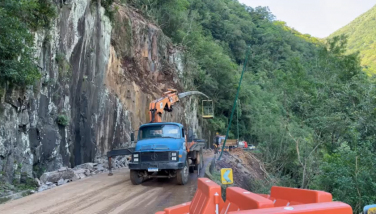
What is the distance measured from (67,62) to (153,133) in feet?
25.4

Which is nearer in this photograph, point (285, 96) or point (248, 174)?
point (248, 174)

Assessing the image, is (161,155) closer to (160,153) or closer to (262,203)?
(160,153)

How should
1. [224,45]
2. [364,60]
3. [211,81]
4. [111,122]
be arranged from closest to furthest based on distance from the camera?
[111,122] < [364,60] < [211,81] < [224,45]

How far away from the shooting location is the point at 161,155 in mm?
13102

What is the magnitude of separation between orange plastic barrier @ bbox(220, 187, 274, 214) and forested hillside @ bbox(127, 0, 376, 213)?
6408mm

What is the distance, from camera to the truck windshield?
14.3 meters

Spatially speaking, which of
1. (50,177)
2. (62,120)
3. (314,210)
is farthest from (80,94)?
(314,210)

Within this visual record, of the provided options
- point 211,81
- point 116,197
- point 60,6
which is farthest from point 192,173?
point 211,81

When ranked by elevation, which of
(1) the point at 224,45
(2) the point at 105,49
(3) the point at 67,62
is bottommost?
(3) the point at 67,62

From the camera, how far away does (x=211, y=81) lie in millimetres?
52219

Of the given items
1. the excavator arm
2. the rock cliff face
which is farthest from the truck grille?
the rock cliff face

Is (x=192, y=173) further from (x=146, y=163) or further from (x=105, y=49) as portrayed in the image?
(x=105, y=49)

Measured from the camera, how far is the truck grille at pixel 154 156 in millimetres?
13062

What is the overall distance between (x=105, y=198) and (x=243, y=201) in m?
7.67
